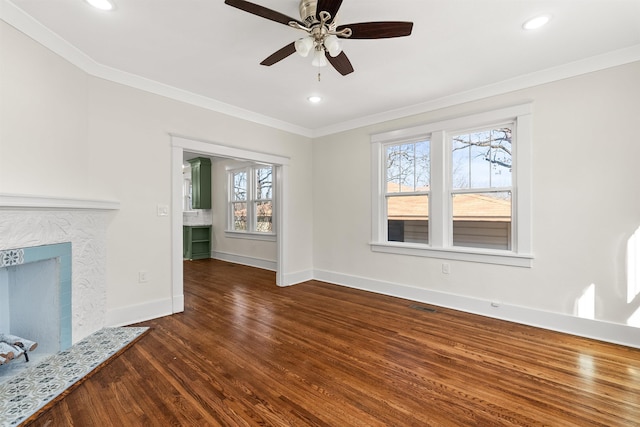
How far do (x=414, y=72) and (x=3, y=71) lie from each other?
3492 mm

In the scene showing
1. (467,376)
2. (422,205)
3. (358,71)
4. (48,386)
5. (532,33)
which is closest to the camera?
(48,386)

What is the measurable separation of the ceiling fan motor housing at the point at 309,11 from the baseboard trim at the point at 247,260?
178 inches

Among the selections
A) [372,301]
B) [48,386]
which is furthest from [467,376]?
[48,386]

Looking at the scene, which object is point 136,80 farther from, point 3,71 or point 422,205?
point 422,205

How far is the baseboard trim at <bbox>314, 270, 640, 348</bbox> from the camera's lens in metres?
2.65

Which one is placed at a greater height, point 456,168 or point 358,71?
point 358,71

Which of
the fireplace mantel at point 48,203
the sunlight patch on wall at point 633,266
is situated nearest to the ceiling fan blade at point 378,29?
the fireplace mantel at point 48,203

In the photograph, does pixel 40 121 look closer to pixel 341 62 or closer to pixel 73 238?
pixel 73 238

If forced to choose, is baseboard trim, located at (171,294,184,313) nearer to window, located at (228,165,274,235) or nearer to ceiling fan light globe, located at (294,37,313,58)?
window, located at (228,165,274,235)

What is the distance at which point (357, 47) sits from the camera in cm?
252

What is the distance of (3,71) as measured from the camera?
2088mm

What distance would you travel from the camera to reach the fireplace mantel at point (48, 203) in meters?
2.01

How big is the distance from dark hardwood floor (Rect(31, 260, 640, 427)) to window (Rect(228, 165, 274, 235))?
3.22 m

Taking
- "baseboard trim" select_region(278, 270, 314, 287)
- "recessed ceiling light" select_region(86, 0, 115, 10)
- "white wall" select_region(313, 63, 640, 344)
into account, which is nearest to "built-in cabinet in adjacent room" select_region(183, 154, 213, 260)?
"baseboard trim" select_region(278, 270, 314, 287)
